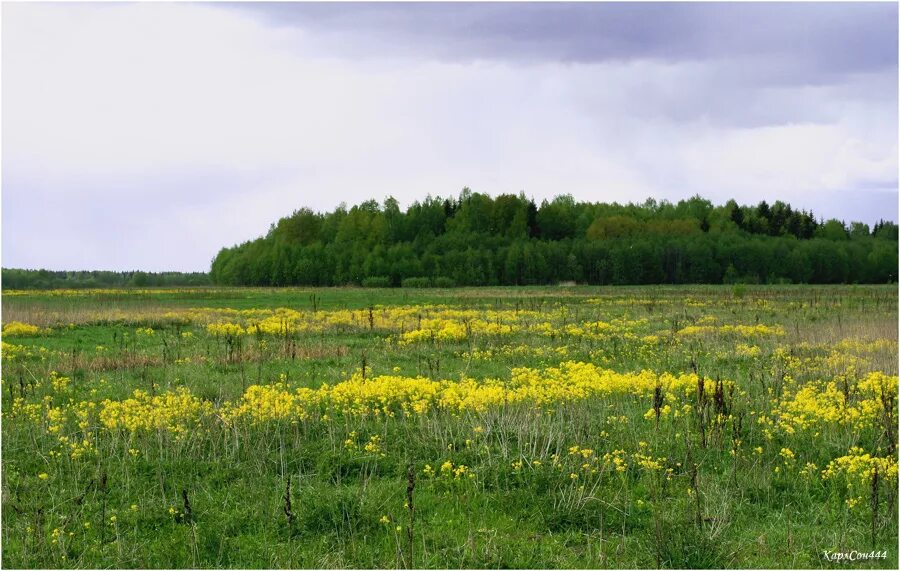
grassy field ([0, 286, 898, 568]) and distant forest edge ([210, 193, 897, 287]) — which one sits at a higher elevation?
distant forest edge ([210, 193, 897, 287])

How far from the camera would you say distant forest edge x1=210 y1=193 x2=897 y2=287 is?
103m

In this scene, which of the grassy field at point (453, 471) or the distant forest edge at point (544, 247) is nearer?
the grassy field at point (453, 471)

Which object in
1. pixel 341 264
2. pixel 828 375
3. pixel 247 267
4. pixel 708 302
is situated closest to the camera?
pixel 828 375

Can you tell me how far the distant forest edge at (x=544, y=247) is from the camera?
103 meters

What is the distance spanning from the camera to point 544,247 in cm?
10662

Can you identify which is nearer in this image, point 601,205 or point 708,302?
point 708,302

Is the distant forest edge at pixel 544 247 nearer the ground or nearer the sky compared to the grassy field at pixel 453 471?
nearer the sky

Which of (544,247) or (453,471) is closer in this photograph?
(453,471)

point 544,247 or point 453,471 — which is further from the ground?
point 544,247

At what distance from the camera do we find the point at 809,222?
12006 centimetres

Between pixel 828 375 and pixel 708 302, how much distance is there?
30267 mm

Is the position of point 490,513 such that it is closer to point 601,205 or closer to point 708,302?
point 708,302

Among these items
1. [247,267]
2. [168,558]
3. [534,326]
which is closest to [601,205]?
[247,267]

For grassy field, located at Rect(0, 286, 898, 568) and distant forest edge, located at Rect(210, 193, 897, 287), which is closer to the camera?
grassy field, located at Rect(0, 286, 898, 568)
